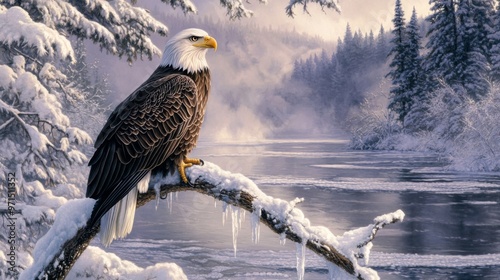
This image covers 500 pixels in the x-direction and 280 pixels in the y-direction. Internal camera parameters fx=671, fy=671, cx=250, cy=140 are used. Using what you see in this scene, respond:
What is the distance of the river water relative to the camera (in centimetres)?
1341

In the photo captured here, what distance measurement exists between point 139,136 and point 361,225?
51.5 ft

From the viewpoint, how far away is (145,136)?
4.20m

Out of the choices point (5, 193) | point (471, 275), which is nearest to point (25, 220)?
point (5, 193)

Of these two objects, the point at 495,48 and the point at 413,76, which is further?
the point at 413,76

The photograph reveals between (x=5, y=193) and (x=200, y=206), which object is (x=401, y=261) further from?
(x=200, y=206)

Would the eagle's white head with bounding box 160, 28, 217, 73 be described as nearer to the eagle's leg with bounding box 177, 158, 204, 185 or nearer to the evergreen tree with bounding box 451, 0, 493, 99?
the eagle's leg with bounding box 177, 158, 204, 185

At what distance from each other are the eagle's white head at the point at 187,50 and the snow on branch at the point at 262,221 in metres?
0.79

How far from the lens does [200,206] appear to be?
24.6m

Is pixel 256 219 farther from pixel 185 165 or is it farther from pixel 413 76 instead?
pixel 413 76

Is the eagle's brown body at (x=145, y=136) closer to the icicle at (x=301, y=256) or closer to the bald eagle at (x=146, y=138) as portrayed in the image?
the bald eagle at (x=146, y=138)

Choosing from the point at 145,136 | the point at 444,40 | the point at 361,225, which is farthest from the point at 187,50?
the point at 444,40

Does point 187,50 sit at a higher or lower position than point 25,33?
lower

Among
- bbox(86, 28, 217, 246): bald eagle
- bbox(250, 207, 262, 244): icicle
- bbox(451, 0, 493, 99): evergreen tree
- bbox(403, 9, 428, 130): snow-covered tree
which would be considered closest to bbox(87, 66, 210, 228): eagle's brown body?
bbox(86, 28, 217, 246): bald eagle

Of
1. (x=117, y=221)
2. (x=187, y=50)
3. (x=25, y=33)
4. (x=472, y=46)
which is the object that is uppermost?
(x=472, y=46)
